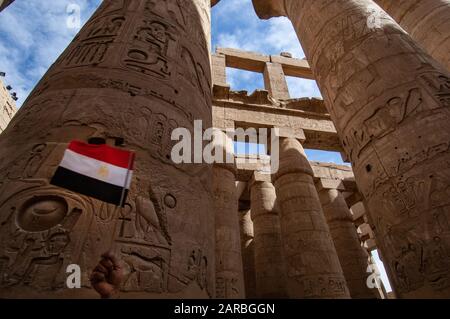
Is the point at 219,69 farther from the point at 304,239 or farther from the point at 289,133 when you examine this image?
the point at 304,239

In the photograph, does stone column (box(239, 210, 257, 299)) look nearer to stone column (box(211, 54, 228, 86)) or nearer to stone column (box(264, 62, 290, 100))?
stone column (box(264, 62, 290, 100))

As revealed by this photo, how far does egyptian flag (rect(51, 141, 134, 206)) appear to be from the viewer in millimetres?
1602

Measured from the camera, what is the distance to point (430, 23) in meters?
5.60

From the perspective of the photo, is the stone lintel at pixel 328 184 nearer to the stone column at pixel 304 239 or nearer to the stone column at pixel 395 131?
the stone column at pixel 304 239

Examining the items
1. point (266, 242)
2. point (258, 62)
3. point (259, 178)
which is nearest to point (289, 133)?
point (259, 178)

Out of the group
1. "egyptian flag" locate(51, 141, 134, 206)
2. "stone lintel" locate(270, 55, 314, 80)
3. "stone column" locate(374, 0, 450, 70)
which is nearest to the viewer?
"egyptian flag" locate(51, 141, 134, 206)

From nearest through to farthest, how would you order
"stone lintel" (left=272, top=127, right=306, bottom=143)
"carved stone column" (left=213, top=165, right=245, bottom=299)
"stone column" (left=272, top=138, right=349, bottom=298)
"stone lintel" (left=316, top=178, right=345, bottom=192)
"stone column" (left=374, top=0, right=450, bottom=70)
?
"stone column" (left=374, top=0, right=450, bottom=70) < "carved stone column" (left=213, top=165, right=245, bottom=299) < "stone column" (left=272, top=138, right=349, bottom=298) < "stone lintel" (left=272, top=127, right=306, bottom=143) < "stone lintel" (left=316, top=178, right=345, bottom=192)

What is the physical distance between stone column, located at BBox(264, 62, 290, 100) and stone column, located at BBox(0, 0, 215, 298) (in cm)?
909

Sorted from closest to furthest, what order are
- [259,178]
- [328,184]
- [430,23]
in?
[430,23], [259,178], [328,184]

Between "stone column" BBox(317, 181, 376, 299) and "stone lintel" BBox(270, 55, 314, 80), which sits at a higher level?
"stone lintel" BBox(270, 55, 314, 80)

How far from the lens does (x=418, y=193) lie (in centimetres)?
261

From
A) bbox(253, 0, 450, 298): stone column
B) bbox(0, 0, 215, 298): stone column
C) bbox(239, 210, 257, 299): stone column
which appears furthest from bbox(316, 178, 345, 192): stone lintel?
bbox(0, 0, 215, 298): stone column

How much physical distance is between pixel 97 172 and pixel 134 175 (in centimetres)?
25

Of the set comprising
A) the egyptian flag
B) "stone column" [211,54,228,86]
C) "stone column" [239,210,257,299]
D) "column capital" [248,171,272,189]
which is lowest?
the egyptian flag
